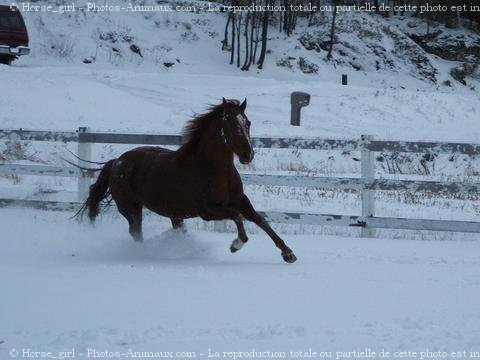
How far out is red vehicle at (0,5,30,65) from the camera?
25.8m

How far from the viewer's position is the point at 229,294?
5.06m

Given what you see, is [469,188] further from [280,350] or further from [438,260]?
[280,350]

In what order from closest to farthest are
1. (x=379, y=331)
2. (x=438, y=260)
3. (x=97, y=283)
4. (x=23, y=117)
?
(x=379, y=331) → (x=97, y=283) → (x=438, y=260) → (x=23, y=117)

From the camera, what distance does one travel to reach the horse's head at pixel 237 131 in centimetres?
616

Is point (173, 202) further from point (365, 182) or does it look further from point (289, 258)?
point (365, 182)

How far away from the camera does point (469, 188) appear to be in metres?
7.79

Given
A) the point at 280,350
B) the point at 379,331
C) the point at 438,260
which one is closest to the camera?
the point at 280,350

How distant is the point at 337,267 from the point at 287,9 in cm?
3519

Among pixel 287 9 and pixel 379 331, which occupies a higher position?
pixel 287 9

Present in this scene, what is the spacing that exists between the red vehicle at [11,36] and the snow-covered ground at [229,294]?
65.3 ft

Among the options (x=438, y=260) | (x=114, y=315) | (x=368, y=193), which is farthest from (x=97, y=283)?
(x=368, y=193)

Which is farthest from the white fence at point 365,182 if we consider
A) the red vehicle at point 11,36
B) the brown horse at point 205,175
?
the red vehicle at point 11,36

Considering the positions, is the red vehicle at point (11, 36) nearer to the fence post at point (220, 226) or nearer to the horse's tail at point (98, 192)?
the fence post at point (220, 226)

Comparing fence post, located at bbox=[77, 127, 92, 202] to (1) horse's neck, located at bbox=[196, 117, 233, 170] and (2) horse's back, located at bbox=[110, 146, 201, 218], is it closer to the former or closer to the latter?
(2) horse's back, located at bbox=[110, 146, 201, 218]
